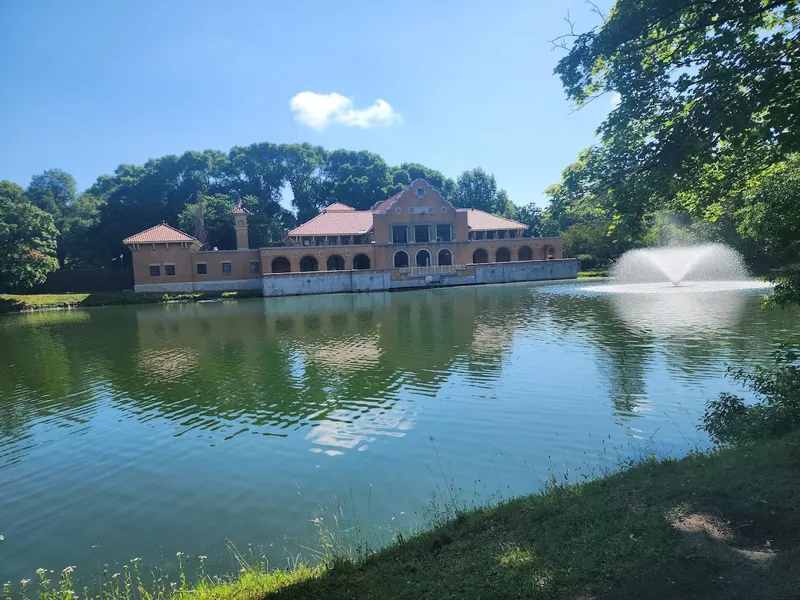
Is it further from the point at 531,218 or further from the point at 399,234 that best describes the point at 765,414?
the point at 531,218

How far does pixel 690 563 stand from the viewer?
3.10 m

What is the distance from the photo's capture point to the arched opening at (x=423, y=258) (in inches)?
1984

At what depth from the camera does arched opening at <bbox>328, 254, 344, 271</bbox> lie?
163 feet

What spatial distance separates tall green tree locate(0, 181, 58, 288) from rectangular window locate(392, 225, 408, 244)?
98.6 ft

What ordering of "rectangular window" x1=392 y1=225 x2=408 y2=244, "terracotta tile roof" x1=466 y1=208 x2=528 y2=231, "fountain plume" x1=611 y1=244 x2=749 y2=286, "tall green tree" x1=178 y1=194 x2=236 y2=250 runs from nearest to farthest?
"fountain plume" x1=611 y1=244 x2=749 y2=286 < "rectangular window" x1=392 y1=225 x2=408 y2=244 < "terracotta tile roof" x1=466 y1=208 x2=528 y2=231 < "tall green tree" x1=178 y1=194 x2=236 y2=250

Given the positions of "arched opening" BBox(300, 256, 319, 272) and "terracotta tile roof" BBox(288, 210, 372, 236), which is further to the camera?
"terracotta tile roof" BBox(288, 210, 372, 236)

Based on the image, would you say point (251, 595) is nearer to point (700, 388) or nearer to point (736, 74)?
point (736, 74)

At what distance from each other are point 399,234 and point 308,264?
31.5ft

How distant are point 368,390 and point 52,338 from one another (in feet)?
59.9

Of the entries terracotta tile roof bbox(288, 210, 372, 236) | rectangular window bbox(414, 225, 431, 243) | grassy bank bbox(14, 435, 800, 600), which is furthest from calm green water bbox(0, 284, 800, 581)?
rectangular window bbox(414, 225, 431, 243)

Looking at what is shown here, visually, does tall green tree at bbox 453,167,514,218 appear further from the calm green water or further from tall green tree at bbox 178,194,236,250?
the calm green water

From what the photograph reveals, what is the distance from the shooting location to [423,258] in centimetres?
5078

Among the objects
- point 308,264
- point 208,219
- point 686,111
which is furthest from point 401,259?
point 686,111

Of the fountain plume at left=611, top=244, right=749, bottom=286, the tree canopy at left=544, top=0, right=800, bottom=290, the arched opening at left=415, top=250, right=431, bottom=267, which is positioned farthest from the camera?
the arched opening at left=415, top=250, right=431, bottom=267
